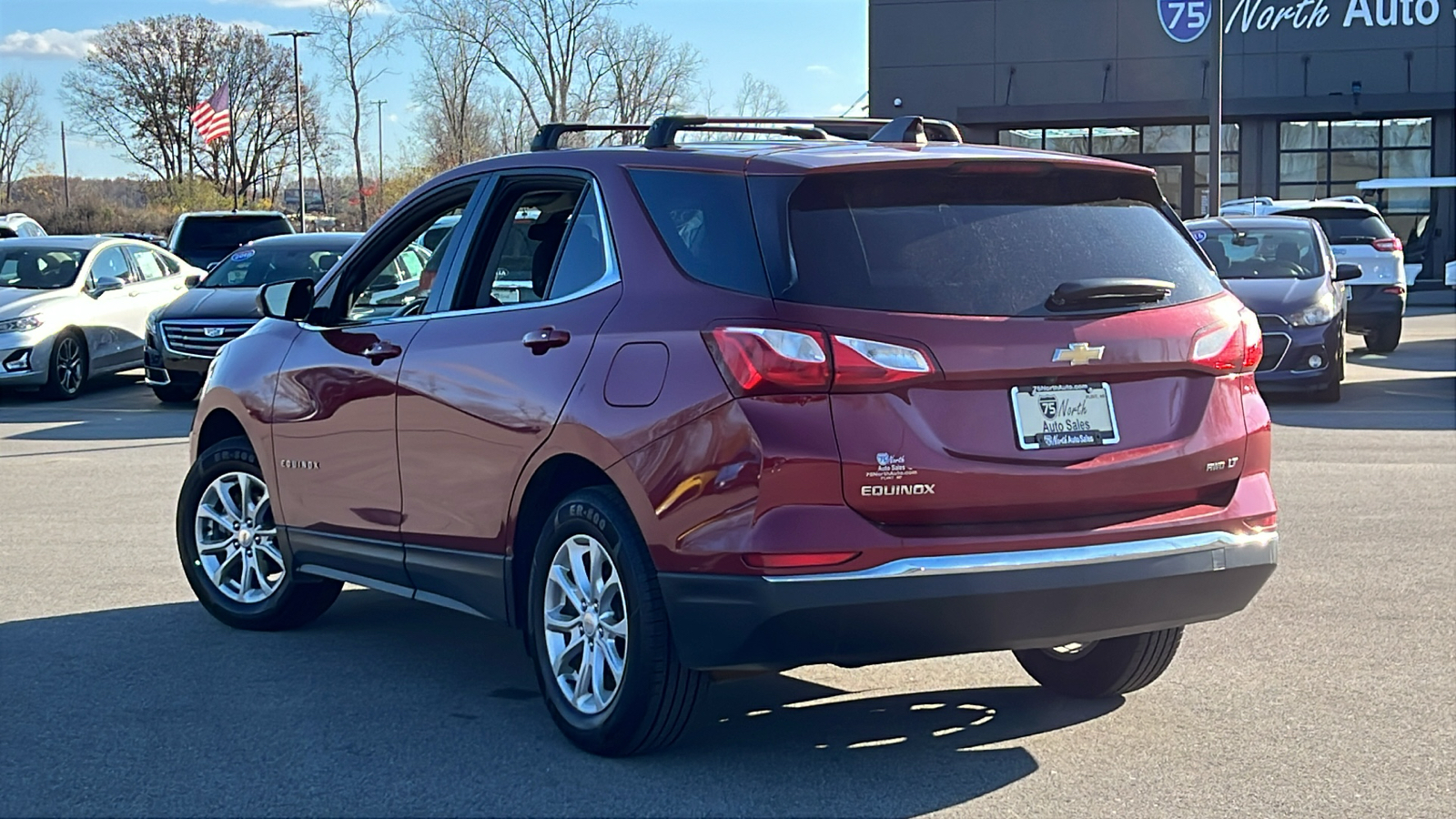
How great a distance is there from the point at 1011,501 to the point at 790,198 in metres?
0.97

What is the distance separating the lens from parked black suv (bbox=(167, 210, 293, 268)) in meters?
24.2

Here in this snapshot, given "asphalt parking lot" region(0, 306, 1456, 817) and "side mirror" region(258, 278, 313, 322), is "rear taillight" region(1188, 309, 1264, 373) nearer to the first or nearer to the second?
"asphalt parking lot" region(0, 306, 1456, 817)

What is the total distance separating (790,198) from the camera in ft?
14.6

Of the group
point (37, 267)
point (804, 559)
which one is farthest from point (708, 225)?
point (37, 267)

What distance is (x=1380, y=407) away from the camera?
14.9 metres

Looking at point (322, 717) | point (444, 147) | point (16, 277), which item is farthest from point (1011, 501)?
point (444, 147)

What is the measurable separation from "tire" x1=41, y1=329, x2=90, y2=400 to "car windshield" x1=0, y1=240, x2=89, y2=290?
768mm

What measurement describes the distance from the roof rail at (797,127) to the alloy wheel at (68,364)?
491 inches

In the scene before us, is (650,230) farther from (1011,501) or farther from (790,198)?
(1011,501)

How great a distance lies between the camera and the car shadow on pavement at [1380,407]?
13578mm

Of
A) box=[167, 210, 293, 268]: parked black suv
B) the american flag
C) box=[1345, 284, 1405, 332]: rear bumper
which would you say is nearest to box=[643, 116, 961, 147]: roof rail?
box=[1345, 284, 1405, 332]: rear bumper

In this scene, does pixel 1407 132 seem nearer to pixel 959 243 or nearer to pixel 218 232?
pixel 218 232

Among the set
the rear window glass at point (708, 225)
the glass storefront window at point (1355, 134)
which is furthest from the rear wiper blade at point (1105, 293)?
the glass storefront window at point (1355, 134)

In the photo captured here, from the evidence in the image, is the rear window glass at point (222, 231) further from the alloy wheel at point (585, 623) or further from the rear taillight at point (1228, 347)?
the rear taillight at point (1228, 347)
